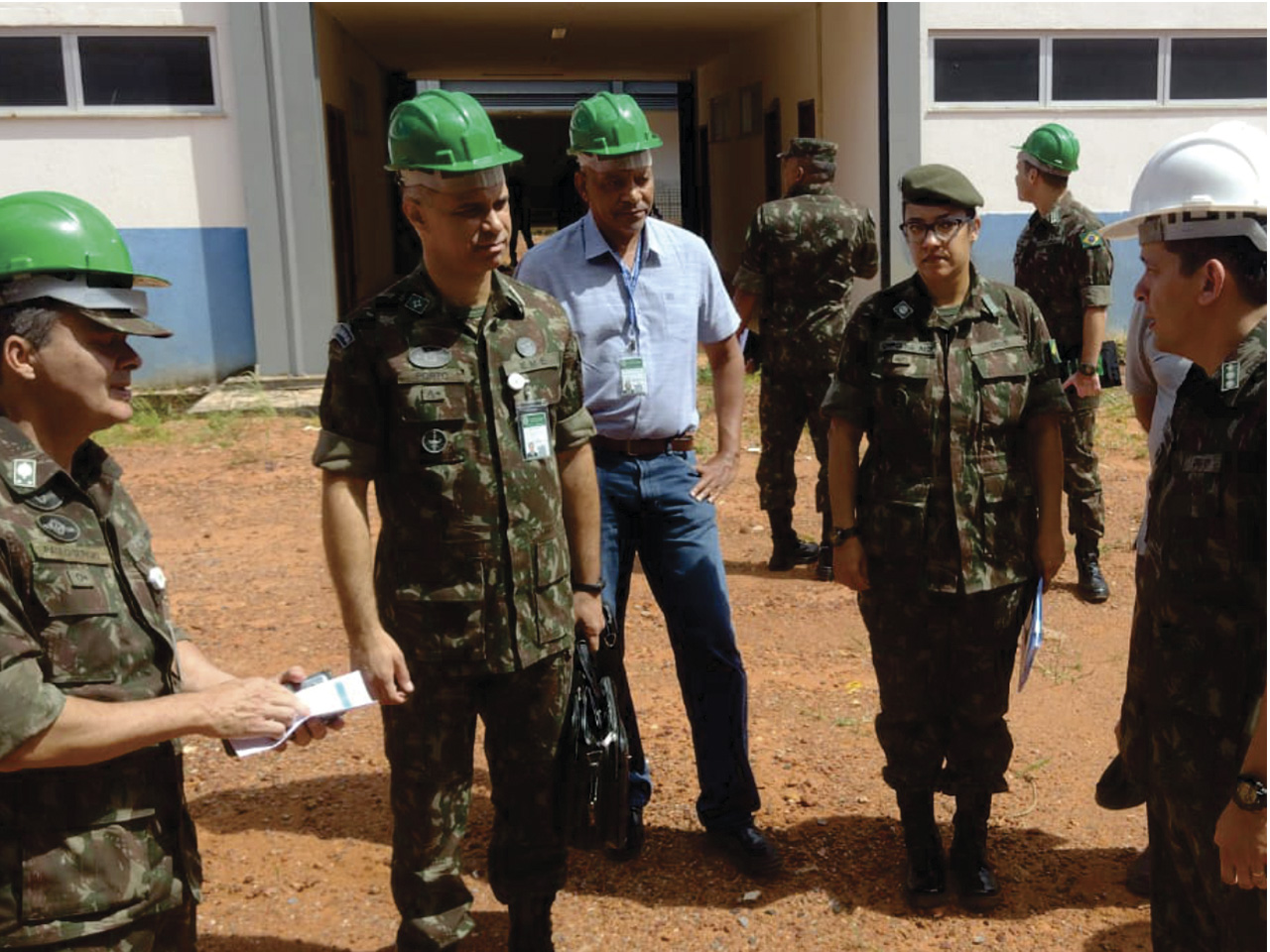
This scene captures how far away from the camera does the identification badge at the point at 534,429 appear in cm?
298

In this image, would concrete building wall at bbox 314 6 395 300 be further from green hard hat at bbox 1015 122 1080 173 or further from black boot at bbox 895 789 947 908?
black boot at bbox 895 789 947 908

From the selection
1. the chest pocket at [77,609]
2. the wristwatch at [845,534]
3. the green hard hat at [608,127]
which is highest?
the green hard hat at [608,127]

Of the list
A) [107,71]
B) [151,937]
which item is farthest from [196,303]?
[151,937]

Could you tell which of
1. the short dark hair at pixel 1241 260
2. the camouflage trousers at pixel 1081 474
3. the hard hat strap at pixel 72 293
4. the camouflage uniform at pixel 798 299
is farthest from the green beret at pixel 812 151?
the hard hat strap at pixel 72 293

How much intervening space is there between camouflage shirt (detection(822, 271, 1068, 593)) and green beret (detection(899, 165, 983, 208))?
25cm

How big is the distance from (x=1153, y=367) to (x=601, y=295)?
A: 1711mm

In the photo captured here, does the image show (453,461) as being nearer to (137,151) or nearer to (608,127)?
(608,127)

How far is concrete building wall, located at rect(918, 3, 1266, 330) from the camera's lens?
12172 mm

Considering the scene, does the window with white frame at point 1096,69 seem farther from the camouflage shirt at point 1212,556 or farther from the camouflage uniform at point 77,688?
the camouflage uniform at point 77,688

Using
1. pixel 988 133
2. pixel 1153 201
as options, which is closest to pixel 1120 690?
pixel 1153 201

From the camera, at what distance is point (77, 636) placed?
2047 millimetres

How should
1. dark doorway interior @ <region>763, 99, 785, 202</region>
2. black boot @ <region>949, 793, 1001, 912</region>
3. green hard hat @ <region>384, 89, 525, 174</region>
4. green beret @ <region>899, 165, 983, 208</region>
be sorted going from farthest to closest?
dark doorway interior @ <region>763, 99, 785, 202</region>, black boot @ <region>949, 793, 1001, 912</region>, green beret @ <region>899, 165, 983, 208</region>, green hard hat @ <region>384, 89, 525, 174</region>

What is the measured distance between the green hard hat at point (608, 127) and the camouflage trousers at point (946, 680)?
1439mm

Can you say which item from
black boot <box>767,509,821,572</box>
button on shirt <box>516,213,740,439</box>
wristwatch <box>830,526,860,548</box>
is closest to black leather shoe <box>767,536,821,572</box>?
black boot <box>767,509,821,572</box>
